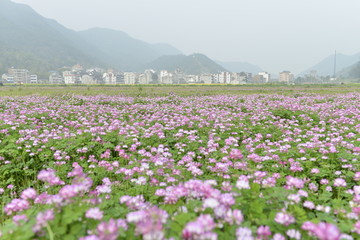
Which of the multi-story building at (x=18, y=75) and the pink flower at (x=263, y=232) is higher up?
the multi-story building at (x=18, y=75)

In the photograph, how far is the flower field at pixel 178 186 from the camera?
6.36 feet

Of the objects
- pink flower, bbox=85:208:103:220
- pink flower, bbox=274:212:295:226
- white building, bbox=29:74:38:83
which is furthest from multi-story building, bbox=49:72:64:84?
pink flower, bbox=274:212:295:226

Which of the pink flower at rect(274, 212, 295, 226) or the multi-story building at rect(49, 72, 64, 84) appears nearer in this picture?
the pink flower at rect(274, 212, 295, 226)

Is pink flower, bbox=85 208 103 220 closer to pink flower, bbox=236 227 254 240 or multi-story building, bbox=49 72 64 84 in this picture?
pink flower, bbox=236 227 254 240

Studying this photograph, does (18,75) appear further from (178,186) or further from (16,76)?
(178,186)

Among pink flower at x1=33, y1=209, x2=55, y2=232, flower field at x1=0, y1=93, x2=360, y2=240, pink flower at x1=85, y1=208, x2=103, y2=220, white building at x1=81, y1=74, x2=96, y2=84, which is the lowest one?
flower field at x1=0, y1=93, x2=360, y2=240

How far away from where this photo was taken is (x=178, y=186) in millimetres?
2471

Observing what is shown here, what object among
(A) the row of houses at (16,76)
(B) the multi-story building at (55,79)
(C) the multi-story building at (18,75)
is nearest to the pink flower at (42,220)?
(A) the row of houses at (16,76)

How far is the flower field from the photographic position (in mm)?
1938

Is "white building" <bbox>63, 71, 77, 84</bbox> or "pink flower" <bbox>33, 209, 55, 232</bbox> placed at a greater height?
"white building" <bbox>63, 71, 77, 84</bbox>

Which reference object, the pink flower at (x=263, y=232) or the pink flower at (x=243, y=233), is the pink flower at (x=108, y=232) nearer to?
the pink flower at (x=243, y=233)

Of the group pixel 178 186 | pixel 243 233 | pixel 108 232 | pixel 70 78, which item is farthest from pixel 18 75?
pixel 243 233

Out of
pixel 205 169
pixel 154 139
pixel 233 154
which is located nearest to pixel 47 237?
pixel 233 154

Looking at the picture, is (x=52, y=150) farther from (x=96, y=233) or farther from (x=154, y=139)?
(x=96, y=233)
